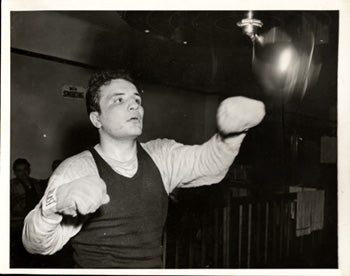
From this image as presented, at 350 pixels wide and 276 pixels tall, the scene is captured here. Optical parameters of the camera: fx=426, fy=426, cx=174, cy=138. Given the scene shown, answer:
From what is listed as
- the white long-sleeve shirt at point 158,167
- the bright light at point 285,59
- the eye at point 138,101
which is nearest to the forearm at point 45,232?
the white long-sleeve shirt at point 158,167

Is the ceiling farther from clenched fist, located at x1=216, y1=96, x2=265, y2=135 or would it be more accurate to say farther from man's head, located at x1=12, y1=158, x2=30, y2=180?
man's head, located at x1=12, y1=158, x2=30, y2=180

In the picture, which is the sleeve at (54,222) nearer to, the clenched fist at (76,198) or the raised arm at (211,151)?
the clenched fist at (76,198)

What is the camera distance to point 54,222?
106cm

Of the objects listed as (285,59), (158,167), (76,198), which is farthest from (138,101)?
(285,59)

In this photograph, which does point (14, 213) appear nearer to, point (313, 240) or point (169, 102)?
point (169, 102)

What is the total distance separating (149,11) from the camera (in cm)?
111

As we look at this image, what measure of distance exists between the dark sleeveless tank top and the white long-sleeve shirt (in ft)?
0.07

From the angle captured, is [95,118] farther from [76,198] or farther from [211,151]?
[211,151]

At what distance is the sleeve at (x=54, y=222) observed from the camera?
106cm

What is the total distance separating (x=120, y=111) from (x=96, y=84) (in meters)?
0.09

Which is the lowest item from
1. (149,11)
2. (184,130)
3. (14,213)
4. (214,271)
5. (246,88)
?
(214,271)

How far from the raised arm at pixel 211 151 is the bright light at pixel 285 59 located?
11 centimetres
